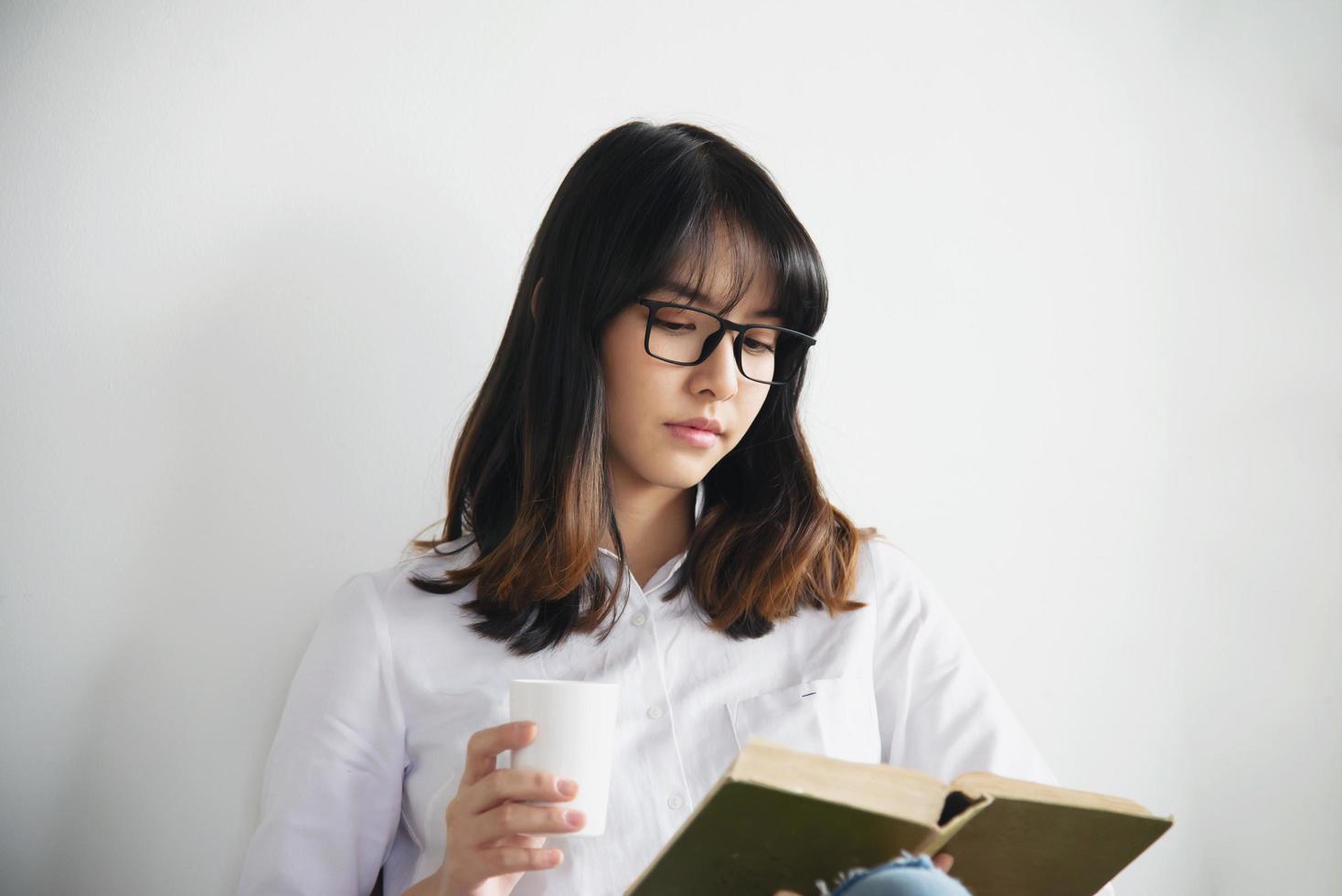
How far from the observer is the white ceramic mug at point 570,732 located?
0.80 m

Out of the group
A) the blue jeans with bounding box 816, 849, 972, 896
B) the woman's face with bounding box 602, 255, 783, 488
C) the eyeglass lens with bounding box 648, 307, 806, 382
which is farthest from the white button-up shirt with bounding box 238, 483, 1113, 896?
the blue jeans with bounding box 816, 849, 972, 896

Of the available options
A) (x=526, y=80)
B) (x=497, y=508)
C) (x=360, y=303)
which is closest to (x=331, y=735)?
(x=497, y=508)

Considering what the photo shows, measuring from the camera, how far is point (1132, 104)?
5.10ft

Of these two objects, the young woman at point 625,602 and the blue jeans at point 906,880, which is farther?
the young woman at point 625,602

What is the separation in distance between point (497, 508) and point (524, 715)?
44 centimetres

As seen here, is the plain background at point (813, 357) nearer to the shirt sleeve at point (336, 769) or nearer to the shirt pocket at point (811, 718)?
the shirt sleeve at point (336, 769)

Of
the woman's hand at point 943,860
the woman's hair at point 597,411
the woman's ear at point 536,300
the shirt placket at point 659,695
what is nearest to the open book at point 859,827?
the woman's hand at point 943,860

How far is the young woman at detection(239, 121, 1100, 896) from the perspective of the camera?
1087 millimetres

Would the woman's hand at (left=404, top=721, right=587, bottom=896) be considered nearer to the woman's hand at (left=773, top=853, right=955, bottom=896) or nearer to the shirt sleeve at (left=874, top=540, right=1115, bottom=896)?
the woman's hand at (left=773, top=853, right=955, bottom=896)

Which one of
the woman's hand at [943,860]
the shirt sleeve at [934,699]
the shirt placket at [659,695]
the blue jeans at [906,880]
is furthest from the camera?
the shirt sleeve at [934,699]

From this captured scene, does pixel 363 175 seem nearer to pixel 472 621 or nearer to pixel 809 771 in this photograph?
pixel 472 621

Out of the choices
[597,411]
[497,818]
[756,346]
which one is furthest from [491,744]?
[756,346]

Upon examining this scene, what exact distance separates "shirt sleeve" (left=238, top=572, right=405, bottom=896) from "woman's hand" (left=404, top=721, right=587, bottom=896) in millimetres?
243

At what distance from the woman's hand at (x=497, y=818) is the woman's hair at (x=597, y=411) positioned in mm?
275
